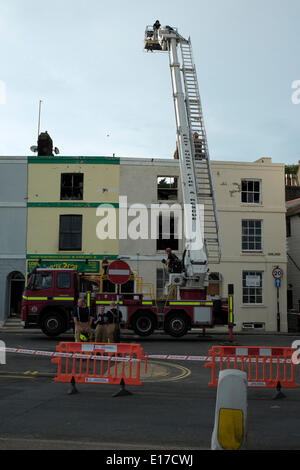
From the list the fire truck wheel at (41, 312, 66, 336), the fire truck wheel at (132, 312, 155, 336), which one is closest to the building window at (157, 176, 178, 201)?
the fire truck wheel at (132, 312, 155, 336)

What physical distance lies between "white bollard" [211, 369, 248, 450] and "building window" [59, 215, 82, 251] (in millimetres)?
21265

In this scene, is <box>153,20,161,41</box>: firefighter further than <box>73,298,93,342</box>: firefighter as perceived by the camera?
Yes

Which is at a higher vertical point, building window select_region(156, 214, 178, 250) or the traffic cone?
building window select_region(156, 214, 178, 250)

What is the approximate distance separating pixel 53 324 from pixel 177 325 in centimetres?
484

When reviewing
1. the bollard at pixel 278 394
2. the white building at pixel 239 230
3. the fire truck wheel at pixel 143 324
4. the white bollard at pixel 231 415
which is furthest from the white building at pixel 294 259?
the white bollard at pixel 231 415

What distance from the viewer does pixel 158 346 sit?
17344 mm

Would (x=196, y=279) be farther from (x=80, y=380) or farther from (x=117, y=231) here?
(x=80, y=380)

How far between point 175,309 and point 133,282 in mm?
6928

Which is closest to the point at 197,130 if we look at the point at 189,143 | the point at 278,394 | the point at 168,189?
the point at 189,143

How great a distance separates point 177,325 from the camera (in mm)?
19141

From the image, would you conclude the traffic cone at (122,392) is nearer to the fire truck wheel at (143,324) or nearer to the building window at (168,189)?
the fire truck wheel at (143,324)

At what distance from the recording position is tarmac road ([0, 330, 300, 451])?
253 inches

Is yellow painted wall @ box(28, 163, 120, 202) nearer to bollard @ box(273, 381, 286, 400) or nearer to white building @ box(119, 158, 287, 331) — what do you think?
white building @ box(119, 158, 287, 331)
